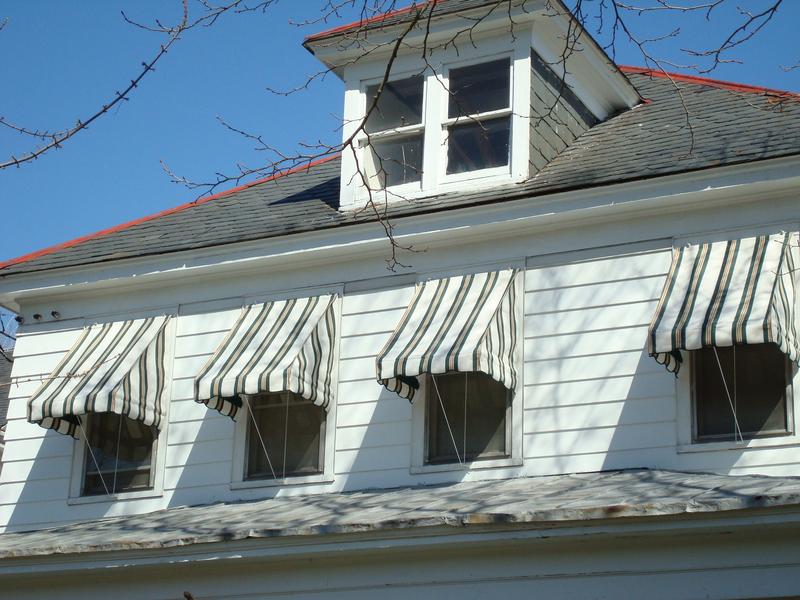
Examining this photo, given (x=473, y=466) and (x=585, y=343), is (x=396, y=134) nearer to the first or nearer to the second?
(x=585, y=343)

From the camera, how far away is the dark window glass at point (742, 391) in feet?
34.8

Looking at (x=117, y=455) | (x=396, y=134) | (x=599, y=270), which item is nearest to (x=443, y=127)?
(x=396, y=134)

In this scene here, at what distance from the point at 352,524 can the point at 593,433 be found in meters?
2.60

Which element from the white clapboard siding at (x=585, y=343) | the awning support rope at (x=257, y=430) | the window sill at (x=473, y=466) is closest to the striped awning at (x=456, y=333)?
the white clapboard siding at (x=585, y=343)

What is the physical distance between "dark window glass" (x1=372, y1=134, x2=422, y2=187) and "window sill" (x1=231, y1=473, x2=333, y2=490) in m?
2.93

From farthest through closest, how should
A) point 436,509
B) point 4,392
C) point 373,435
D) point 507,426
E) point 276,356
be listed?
1. point 4,392
2. point 276,356
3. point 373,435
4. point 507,426
5. point 436,509

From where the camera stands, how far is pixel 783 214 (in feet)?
36.5

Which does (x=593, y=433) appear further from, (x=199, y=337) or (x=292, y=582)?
(x=199, y=337)

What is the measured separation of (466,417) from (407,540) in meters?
2.45

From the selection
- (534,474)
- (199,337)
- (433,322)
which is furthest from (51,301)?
(534,474)

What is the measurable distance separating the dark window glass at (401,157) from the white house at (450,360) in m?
0.04

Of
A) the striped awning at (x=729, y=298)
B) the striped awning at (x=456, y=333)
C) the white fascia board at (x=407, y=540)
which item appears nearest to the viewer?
the white fascia board at (x=407, y=540)

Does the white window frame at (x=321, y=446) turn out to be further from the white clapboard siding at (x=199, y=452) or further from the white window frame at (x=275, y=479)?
the white clapboard siding at (x=199, y=452)

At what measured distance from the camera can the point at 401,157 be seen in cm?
1330
